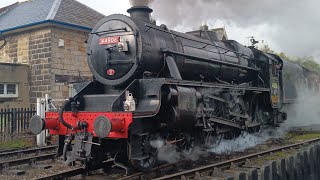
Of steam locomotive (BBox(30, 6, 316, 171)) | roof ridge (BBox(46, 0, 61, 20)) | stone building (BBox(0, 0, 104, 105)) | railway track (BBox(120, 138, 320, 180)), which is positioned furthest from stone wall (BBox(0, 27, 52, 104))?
railway track (BBox(120, 138, 320, 180))

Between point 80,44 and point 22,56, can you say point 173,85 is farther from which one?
point 22,56

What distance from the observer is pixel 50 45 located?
47.9ft

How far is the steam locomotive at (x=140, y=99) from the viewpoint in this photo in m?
5.98

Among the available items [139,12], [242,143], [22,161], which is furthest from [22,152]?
[242,143]

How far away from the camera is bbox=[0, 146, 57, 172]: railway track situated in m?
7.52

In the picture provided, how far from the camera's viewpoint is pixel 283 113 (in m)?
12.4

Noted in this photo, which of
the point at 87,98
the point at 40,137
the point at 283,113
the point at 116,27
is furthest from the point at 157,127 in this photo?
the point at 283,113

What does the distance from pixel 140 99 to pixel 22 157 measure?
14.4 feet

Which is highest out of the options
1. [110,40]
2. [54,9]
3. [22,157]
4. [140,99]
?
[54,9]

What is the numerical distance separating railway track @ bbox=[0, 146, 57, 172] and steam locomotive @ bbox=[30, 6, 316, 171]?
1.47 metres

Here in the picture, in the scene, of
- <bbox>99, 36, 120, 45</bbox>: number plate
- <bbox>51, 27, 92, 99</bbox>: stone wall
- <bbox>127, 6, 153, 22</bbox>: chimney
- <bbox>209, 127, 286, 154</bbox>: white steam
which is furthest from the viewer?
<bbox>51, 27, 92, 99</bbox>: stone wall

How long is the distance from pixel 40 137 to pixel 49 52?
15.4 ft

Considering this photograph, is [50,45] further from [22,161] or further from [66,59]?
[22,161]

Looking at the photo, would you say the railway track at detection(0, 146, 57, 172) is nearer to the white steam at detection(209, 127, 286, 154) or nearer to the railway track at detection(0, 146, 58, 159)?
the railway track at detection(0, 146, 58, 159)
